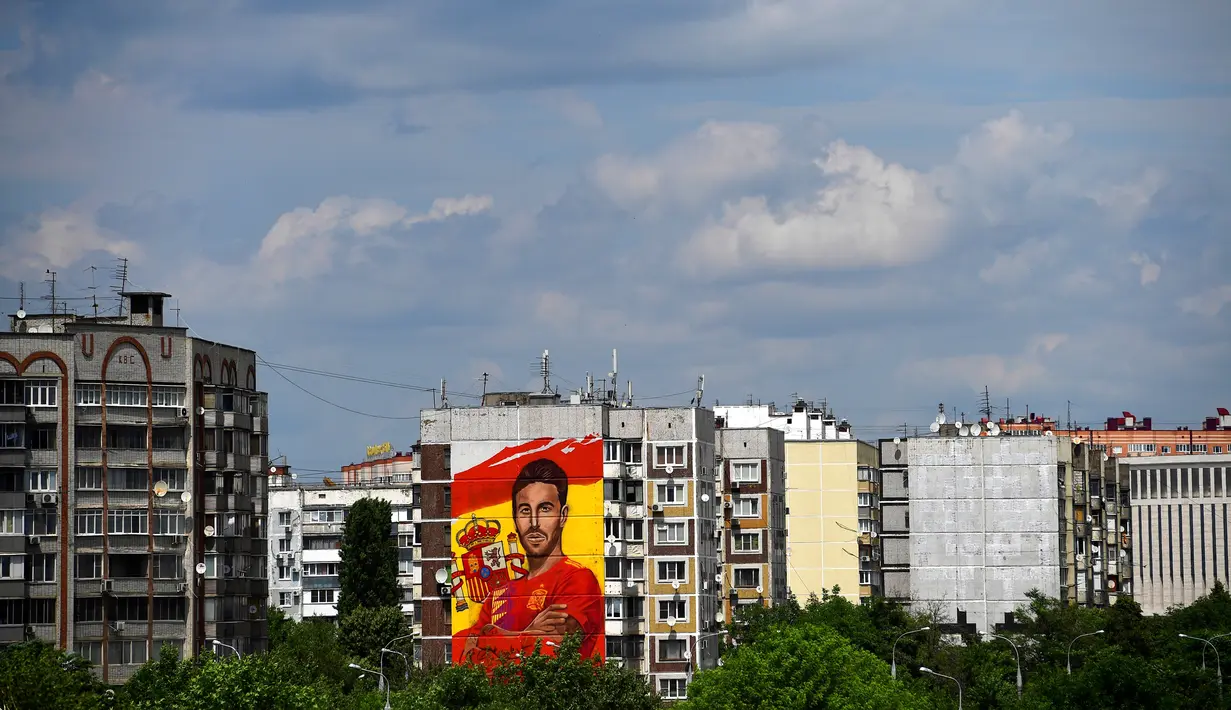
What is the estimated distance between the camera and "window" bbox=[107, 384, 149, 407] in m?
117

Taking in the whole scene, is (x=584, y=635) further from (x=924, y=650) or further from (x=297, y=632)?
(x=297, y=632)

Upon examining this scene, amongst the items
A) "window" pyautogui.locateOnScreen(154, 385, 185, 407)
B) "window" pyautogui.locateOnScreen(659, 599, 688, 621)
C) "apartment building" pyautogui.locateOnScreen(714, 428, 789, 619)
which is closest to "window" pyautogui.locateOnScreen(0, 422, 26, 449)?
"window" pyautogui.locateOnScreen(154, 385, 185, 407)

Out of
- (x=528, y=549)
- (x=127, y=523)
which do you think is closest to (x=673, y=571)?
(x=528, y=549)

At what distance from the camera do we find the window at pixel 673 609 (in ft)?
448

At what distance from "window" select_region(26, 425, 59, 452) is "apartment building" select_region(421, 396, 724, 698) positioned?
27.7 meters

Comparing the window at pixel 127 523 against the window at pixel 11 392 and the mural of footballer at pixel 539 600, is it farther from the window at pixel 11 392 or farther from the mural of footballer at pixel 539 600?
the mural of footballer at pixel 539 600

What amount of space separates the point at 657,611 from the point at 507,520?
489 inches

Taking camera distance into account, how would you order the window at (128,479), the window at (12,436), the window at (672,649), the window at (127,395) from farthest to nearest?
the window at (672,649) < the window at (127,395) < the window at (128,479) < the window at (12,436)

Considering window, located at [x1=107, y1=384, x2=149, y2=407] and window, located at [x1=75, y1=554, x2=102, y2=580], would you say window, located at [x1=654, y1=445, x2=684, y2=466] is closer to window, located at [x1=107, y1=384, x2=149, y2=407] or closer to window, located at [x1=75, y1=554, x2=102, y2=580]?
window, located at [x1=107, y1=384, x2=149, y2=407]

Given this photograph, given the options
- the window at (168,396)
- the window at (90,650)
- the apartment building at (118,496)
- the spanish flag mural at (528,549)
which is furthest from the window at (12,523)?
the spanish flag mural at (528,549)

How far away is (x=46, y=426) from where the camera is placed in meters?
116

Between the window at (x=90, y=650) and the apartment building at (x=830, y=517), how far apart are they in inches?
3031

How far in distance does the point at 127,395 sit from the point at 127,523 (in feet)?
23.9

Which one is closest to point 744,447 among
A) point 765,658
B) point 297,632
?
point 297,632
